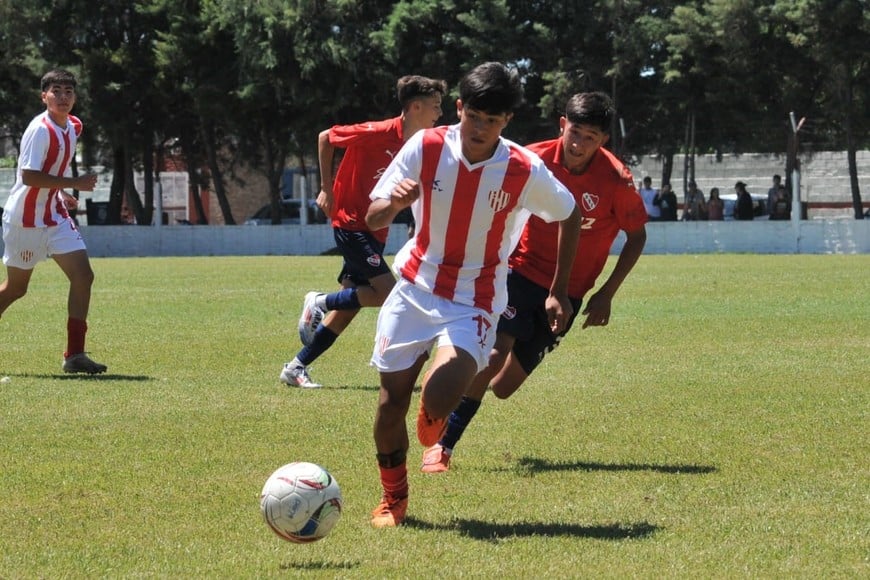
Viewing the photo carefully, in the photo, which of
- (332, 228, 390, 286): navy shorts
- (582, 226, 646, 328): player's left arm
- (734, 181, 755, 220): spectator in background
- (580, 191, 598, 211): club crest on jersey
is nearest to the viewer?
(582, 226, 646, 328): player's left arm

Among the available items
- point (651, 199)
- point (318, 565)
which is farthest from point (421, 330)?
point (651, 199)

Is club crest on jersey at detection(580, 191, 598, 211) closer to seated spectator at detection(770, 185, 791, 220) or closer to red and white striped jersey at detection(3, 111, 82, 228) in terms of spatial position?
red and white striped jersey at detection(3, 111, 82, 228)

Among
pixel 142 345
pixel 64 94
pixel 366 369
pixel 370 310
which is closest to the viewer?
pixel 64 94

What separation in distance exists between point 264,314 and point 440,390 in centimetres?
1039

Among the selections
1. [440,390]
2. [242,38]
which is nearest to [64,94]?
[440,390]

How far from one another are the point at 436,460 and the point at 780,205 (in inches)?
1149

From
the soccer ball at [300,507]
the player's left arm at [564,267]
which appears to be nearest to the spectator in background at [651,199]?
the player's left arm at [564,267]

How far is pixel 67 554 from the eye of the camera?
492 cm

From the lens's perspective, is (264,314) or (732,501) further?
(264,314)

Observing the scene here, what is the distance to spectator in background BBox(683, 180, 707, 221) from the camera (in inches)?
1443

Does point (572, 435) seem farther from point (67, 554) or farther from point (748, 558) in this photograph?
point (67, 554)

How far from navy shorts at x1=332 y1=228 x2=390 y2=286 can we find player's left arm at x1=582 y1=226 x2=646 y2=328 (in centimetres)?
268

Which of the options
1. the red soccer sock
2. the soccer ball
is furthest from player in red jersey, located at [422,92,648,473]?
the red soccer sock

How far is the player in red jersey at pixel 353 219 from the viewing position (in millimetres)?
9273
